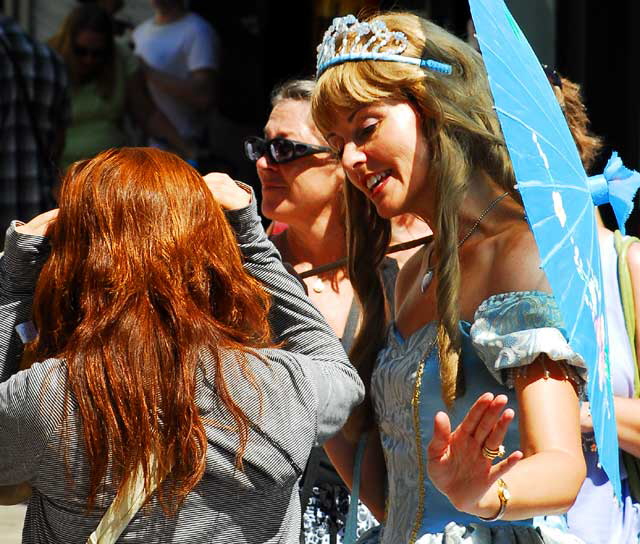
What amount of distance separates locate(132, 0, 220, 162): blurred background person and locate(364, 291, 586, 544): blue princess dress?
14.3ft

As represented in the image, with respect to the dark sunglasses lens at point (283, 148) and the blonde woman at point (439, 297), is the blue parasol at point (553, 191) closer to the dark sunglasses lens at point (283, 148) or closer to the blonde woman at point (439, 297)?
the blonde woman at point (439, 297)

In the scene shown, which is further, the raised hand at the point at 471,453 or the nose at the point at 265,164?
the nose at the point at 265,164

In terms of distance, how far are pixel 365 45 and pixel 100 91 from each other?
4.56 m

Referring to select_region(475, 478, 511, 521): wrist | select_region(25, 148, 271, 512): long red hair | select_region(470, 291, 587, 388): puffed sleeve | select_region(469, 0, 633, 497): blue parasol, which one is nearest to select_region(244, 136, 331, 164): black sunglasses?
select_region(25, 148, 271, 512): long red hair

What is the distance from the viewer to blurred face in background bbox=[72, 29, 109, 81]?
6727 millimetres

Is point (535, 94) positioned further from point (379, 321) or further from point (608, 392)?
point (379, 321)

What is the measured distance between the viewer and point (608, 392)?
2.03 m

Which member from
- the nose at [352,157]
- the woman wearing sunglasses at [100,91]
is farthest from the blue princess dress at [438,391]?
the woman wearing sunglasses at [100,91]

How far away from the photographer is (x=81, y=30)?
264 inches

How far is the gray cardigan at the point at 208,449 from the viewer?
6.68 feet

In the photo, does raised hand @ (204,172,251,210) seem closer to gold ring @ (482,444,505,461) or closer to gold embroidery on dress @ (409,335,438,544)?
gold embroidery on dress @ (409,335,438,544)

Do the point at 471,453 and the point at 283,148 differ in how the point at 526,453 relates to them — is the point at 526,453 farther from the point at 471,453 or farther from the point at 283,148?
the point at 283,148

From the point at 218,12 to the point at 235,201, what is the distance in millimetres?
4658

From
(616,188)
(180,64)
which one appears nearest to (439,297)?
(616,188)
